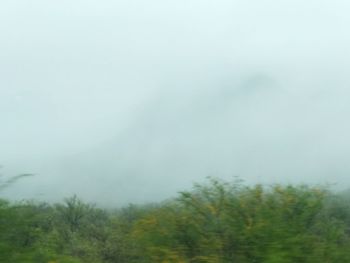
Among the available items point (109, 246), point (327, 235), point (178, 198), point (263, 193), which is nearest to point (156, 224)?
point (178, 198)

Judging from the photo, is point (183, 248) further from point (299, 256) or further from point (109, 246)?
point (109, 246)

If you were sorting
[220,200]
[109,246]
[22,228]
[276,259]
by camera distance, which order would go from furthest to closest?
[109,246] → [220,200] → [22,228] → [276,259]

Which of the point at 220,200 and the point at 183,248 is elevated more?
the point at 220,200

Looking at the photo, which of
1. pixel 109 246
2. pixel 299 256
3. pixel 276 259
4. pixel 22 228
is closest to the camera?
pixel 276 259

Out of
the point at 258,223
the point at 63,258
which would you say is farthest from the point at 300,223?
the point at 63,258

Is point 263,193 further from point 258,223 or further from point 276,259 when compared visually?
point 276,259

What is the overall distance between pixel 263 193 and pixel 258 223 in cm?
240

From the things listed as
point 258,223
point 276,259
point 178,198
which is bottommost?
point 276,259

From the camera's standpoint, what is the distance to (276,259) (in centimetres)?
1378

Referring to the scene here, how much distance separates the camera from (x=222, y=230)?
16.9 m

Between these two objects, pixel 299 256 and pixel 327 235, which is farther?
pixel 327 235

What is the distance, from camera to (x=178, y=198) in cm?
1888

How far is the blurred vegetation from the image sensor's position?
15.0 meters

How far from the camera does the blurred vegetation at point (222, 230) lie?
592 inches
